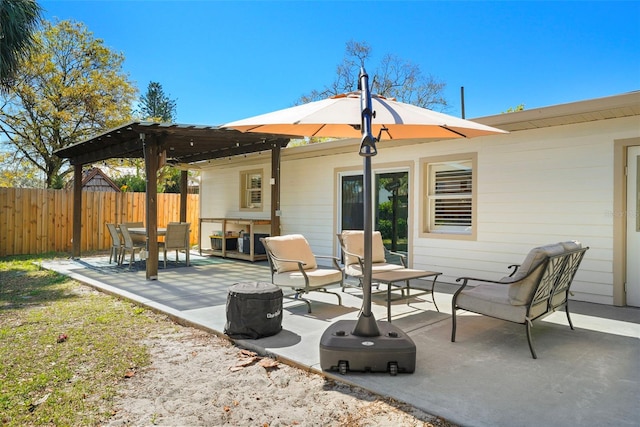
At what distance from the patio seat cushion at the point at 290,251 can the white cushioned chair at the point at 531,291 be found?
7.21 ft

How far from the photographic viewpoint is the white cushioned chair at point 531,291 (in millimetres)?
3385

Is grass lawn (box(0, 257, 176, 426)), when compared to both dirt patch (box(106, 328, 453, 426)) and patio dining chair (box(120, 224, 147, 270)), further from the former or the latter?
patio dining chair (box(120, 224, 147, 270))

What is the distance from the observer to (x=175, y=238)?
8625 millimetres

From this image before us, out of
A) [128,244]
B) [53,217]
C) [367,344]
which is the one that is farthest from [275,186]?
[53,217]

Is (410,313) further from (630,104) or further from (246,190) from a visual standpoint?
(246,190)

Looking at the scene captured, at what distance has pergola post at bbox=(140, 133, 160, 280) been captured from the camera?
700 cm

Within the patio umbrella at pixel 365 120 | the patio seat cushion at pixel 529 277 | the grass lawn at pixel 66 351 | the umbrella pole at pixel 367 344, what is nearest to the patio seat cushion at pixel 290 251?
the grass lawn at pixel 66 351

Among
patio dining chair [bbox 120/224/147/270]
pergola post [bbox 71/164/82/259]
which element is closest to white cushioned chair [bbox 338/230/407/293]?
patio dining chair [bbox 120/224/147/270]

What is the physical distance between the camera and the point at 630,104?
4.49 meters

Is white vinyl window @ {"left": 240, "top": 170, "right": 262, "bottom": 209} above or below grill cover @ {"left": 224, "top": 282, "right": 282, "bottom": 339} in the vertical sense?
above

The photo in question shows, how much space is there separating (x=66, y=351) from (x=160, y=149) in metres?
4.47

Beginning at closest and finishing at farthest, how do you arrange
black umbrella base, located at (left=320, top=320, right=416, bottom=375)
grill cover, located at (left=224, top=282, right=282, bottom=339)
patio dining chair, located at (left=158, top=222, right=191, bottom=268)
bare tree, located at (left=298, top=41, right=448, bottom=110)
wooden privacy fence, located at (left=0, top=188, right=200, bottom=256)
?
black umbrella base, located at (left=320, top=320, right=416, bottom=375) < grill cover, located at (left=224, top=282, right=282, bottom=339) < patio dining chair, located at (left=158, top=222, right=191, bottom=268) < wooden privacy fence, located at (left=0, top=188, right=200, bottom=256) < bare tree, located at (left=298, top=41, right=448, bottom=110)

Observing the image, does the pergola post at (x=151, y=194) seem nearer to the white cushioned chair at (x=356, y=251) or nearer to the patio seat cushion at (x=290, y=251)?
the patio seat cushion at (x=290, y=251)

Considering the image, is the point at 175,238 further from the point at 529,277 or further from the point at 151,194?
the point at 529,277
